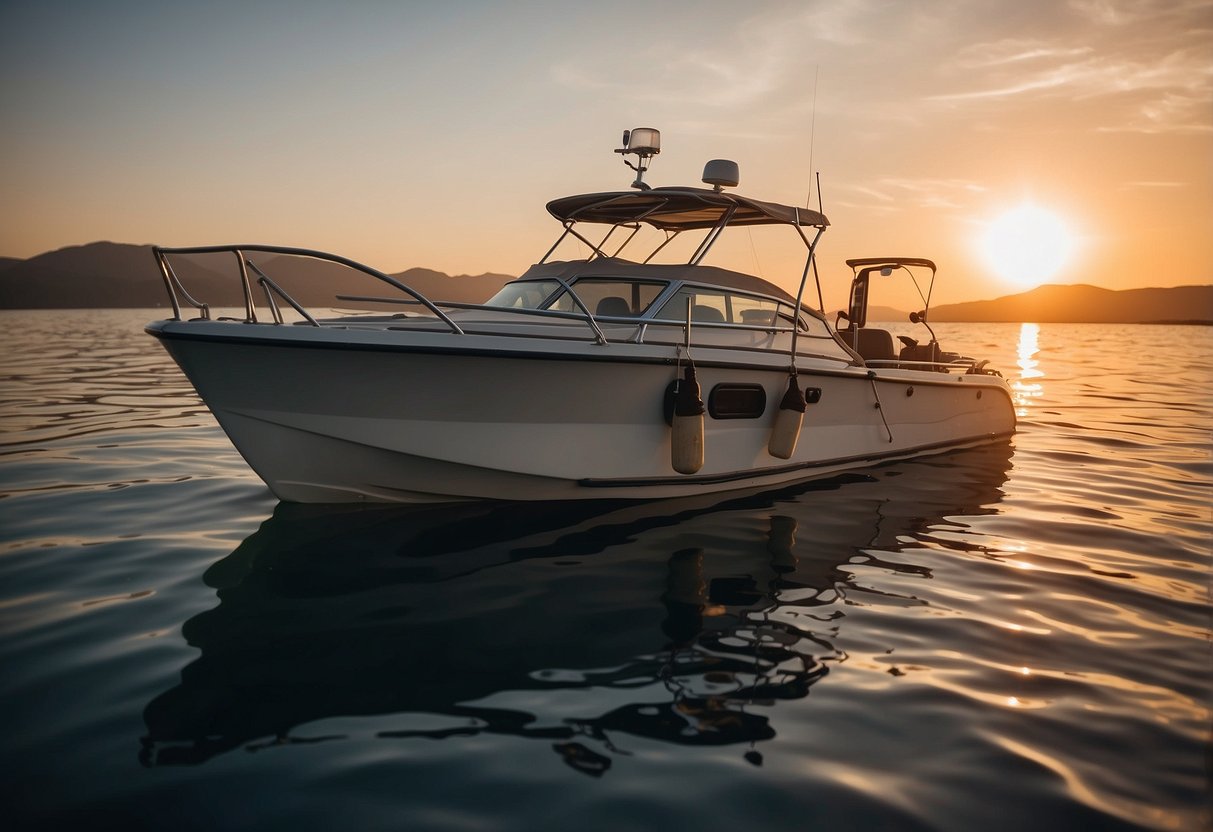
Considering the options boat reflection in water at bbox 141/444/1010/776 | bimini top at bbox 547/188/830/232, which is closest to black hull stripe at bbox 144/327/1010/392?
boat reflection in water at bbox 141/444/1010/776

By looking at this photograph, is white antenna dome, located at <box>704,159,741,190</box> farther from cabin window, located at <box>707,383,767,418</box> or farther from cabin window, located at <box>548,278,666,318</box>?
cabin window, located at <box>707,383,767,418</box>

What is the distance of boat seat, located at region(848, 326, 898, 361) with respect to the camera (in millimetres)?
9109

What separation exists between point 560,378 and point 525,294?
1620 millimetres

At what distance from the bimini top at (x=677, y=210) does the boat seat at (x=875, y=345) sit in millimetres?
2194

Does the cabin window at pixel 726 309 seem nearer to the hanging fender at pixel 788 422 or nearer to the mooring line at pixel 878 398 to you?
the hanging fender at pixel 788 422

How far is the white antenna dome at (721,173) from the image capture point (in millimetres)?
7133

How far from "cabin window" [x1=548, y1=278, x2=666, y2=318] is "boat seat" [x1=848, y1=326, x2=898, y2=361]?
346 cm

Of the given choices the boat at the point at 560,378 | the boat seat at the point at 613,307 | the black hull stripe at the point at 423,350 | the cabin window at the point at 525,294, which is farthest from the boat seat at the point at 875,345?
the cabin window at the point at 525,294

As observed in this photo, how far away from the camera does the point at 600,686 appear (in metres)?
3.37

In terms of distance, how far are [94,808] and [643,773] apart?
1752 mm

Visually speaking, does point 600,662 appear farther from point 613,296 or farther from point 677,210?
point 677,210

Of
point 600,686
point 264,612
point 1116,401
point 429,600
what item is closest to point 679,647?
point 600,686

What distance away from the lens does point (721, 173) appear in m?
7.13

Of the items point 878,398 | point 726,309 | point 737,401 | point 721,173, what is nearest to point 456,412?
point 737,401
